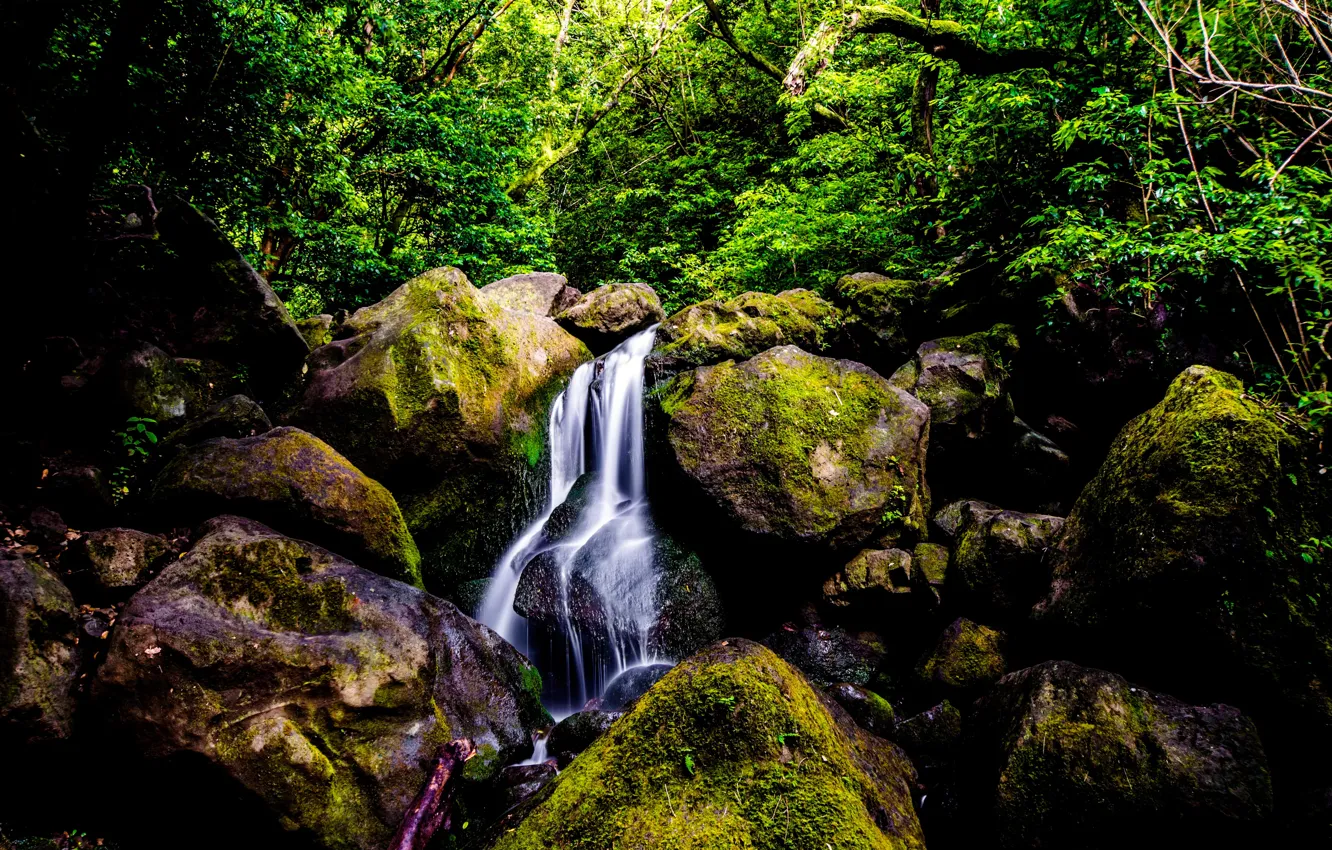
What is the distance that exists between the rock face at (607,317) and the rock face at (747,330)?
186cm

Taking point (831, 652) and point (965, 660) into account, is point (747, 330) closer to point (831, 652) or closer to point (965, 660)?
point (831, 652)

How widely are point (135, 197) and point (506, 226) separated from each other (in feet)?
28.0

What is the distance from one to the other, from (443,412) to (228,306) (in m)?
3.10

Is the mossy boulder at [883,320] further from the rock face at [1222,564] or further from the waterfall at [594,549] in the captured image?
the rock face at [1222,564]

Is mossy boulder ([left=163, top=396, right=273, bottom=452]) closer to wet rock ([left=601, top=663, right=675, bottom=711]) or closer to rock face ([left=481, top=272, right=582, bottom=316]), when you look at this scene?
wet rock ([left=601, top=663, right=675, bottom=711])

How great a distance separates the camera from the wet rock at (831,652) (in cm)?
613

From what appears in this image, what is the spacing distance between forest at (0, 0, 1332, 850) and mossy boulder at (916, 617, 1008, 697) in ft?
0.15

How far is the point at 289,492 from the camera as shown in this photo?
547cm

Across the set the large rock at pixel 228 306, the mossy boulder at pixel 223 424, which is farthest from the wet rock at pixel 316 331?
the mossy boulder at pixel 223 424

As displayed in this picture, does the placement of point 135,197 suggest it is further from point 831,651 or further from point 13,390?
point 831,651

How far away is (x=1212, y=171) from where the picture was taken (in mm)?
4805

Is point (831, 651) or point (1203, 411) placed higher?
point (1203, 411)

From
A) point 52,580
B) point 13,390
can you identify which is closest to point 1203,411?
point 52,580

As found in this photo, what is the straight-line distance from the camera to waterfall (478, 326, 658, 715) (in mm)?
6816
